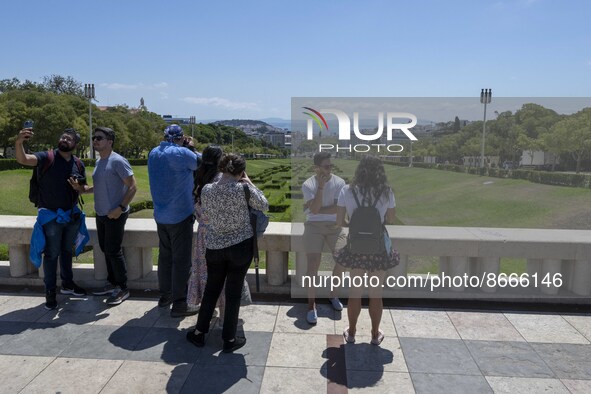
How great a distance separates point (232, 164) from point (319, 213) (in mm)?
1150

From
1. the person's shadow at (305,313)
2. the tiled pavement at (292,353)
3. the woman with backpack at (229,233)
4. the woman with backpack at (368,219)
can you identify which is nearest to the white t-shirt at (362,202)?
the woman with backpack at (368,219)

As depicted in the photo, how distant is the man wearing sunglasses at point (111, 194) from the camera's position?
4844 millimetres

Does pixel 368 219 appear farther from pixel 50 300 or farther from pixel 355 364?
pixel 50 300

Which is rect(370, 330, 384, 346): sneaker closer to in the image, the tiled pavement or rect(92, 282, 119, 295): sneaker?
the tiled pavement

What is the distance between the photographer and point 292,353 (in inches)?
157

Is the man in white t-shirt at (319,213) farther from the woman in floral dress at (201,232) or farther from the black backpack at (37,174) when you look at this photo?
the black backpack at (37,174)

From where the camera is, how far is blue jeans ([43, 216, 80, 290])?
190 inches

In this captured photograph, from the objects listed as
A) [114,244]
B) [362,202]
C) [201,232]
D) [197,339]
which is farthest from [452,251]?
[114,244]

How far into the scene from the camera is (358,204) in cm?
385

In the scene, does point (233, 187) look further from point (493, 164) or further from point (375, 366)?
point (493, 164)

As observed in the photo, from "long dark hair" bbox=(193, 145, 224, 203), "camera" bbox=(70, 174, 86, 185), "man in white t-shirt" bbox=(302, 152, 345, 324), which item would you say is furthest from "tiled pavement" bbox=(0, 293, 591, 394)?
"long dark hair" bbox=(193, 145, 224, 203)

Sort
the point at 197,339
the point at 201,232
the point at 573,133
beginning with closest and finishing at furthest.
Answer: the point at 197,339, the point at 201,232, the point at 573,133

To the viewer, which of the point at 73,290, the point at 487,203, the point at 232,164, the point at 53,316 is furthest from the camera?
the point at 487,203

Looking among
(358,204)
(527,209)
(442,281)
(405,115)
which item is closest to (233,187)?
(358,204)
